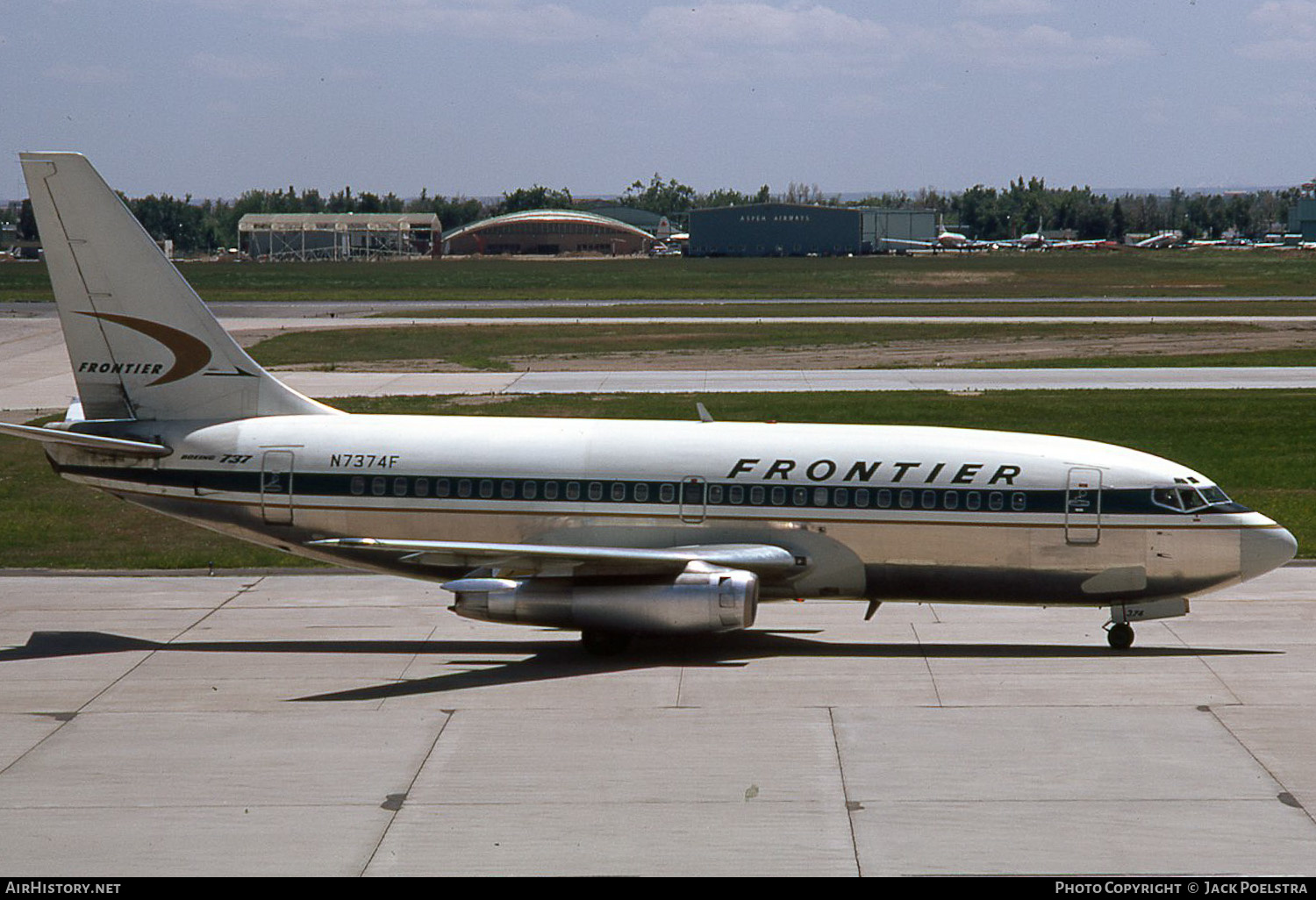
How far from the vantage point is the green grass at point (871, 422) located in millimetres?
31531

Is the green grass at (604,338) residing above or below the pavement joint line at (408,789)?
above

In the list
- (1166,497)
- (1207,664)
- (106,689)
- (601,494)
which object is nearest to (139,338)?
(106,689)

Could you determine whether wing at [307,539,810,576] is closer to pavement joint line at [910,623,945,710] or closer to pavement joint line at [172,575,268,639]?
pavement joint line at [910,623,945,710]

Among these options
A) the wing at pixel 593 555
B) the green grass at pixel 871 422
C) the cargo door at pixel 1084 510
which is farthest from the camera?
the green grass at pixel 871 422

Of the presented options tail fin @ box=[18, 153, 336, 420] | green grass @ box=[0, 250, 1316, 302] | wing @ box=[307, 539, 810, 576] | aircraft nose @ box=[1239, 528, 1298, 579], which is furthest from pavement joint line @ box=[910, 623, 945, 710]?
green grass @ box=[0, 250, 1316, 302]

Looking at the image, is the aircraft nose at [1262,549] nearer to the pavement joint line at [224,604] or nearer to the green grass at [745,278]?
the pavement joint line at [224,604]

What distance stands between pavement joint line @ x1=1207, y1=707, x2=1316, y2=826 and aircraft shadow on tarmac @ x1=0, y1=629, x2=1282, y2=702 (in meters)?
3.35

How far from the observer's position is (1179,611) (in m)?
22.5

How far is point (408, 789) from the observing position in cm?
1652

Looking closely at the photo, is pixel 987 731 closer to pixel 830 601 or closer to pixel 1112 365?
pixel 830 601

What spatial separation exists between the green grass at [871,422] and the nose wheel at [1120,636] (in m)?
8.64

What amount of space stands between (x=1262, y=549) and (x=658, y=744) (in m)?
9.93

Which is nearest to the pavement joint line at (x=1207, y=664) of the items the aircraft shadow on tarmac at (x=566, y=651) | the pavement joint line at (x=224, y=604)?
the aircraft shadow on tarmac at (x=566, y=651)
